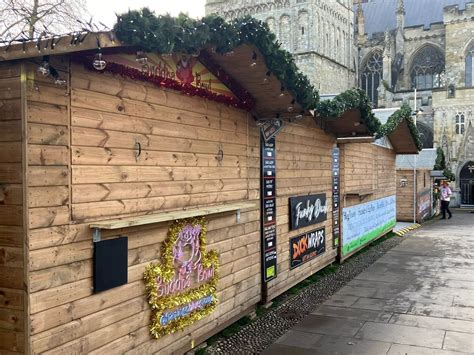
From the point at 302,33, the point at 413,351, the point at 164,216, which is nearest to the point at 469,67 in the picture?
the point at 302,33

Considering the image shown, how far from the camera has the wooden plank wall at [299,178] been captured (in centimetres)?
834

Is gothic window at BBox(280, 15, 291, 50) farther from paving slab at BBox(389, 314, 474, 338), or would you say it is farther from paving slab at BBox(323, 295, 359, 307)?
paving slab at BBox(389, 314, 474, 338)

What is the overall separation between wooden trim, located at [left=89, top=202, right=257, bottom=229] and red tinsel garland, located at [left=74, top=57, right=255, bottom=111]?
1359 mm

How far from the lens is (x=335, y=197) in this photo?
11344 mm

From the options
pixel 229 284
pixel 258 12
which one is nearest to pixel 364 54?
pixel 258 12

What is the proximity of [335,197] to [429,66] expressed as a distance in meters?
45.6

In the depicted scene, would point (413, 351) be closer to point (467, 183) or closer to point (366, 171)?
point (366, 171)

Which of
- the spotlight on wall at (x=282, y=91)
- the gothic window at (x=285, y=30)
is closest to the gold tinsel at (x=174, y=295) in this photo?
the spotlight on wall at (x=282, y=91)

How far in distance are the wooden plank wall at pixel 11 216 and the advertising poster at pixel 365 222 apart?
9196 mm

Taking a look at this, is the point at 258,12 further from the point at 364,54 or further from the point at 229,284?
the point at 229,284

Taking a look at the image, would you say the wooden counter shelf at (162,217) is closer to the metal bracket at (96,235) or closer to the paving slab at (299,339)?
the metal bracket at (96,235)

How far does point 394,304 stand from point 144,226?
16.6 feet

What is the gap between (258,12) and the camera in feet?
176

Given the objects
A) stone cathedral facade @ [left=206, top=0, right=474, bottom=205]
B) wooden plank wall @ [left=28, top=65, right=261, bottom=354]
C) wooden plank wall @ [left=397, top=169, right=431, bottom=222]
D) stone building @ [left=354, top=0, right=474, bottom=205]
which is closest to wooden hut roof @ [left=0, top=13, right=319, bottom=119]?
wooden plank wall @ [left=28, top=65, right=261, bottom=354]
